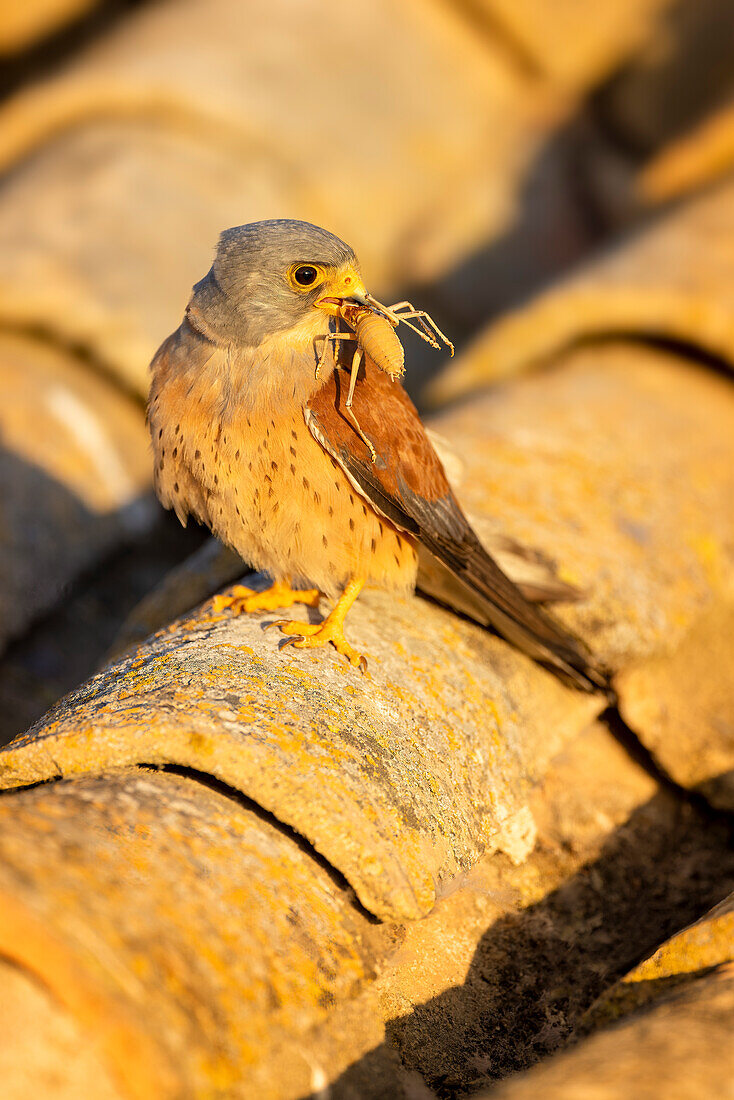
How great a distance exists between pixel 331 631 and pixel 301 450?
18.3 inches

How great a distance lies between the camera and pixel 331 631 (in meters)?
2.31

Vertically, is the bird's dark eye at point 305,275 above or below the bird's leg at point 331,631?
above

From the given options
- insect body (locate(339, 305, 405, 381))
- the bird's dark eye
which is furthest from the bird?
insect body (locate(339, 305, 405, 381))

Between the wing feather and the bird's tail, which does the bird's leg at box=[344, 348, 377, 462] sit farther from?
the bird's tail

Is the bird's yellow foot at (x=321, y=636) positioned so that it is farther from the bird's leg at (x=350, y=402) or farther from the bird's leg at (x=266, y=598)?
the bird's leg at (x=350, y=402)

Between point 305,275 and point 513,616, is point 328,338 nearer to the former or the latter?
point 305,275

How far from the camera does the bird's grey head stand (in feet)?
7.30

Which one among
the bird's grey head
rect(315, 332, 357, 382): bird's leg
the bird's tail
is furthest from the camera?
the bird's tail

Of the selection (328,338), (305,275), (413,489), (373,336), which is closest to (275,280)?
(305,275)

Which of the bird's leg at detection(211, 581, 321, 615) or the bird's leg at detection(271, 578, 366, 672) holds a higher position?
the bird's leg at detection(211, 581, 321, 615)

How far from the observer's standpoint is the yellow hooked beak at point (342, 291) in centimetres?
226

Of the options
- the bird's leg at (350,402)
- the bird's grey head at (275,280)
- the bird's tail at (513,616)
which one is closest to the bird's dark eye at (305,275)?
the bird's grey head at (275,280)

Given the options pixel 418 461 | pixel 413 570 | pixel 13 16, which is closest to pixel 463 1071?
pixel 413 570

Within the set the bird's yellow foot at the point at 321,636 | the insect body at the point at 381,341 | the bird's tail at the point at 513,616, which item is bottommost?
the bird's tail at the point at 513,616
